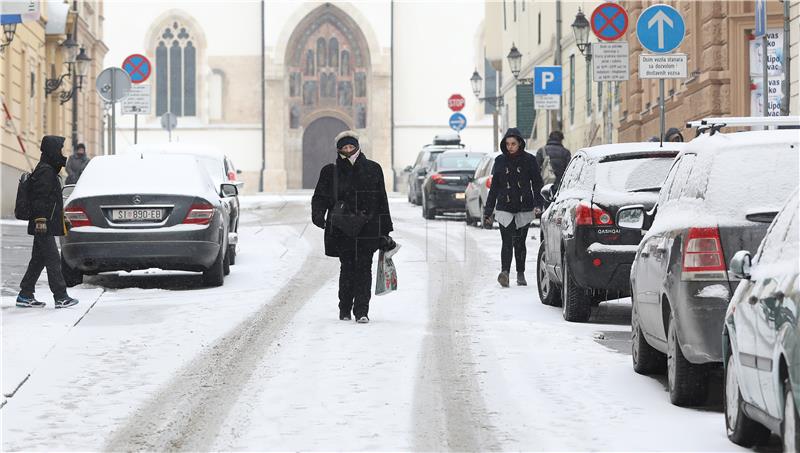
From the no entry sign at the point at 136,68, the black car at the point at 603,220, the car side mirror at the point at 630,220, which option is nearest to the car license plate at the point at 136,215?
the black car at the point at 603,220

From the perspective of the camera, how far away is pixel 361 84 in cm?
6994

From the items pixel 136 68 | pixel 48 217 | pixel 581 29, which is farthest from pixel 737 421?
pixel 581 29

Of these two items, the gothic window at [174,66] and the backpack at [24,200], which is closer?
the backpack at [24,200]

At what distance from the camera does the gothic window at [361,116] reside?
69875mm

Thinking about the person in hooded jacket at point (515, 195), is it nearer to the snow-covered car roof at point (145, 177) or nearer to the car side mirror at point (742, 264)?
the snow-covered car roof at point (145, 177)

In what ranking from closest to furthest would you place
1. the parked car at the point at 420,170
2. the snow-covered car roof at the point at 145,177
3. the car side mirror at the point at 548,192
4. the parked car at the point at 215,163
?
the car side mirror at the point at 548,192 → the snow-covered car roof at the point at 145,177 → the parked car at the point at 215,163 → the parked car at the point at 420,170

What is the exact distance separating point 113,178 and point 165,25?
2042 inches

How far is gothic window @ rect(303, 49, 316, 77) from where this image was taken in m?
69.4

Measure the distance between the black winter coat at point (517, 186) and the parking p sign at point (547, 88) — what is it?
15.2m

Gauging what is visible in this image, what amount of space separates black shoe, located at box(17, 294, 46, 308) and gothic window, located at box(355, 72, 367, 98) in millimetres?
54770

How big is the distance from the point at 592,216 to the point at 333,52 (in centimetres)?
5687

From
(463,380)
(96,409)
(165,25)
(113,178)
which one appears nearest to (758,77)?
(113,178)

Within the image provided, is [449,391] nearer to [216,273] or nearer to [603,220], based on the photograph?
[603,220]

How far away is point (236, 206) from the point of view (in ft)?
72.0
